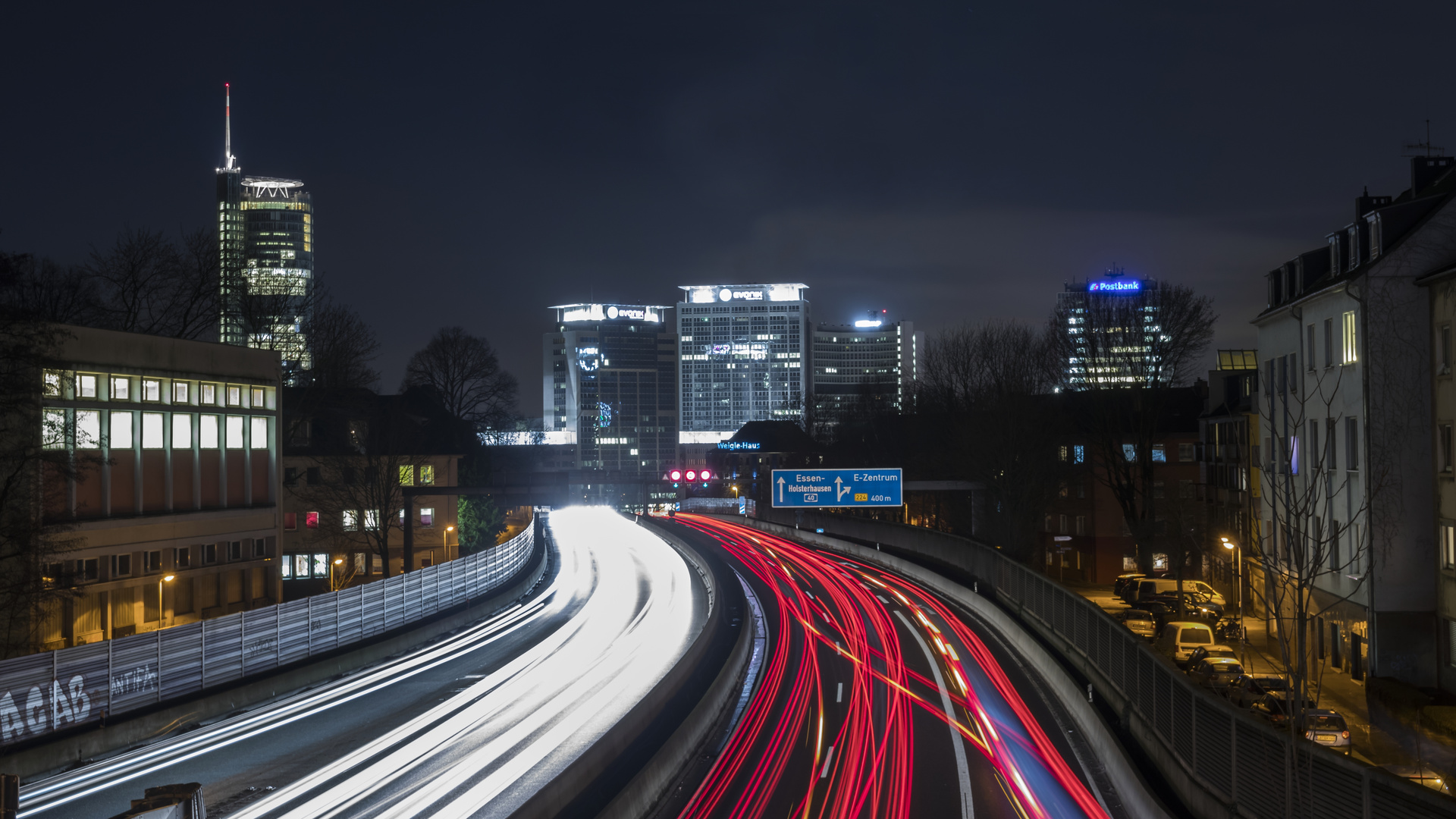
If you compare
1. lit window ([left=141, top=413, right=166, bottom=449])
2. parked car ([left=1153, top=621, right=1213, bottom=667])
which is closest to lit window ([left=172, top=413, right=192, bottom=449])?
lit window ([left=141, top=413, right=166, bottom=449])

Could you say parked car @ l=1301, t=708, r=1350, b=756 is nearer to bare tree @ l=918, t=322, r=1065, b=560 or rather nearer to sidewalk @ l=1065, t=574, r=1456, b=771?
sidewalk @ l=1065, t=574, r=1456, b=771

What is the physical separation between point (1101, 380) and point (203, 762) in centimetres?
4730

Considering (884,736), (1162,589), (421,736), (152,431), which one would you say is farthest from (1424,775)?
(152,431)

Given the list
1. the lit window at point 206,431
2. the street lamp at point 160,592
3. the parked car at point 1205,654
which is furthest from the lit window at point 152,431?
the parked car at point 1205,654

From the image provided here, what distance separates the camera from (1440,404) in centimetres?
2848

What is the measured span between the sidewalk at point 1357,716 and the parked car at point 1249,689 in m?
0.99

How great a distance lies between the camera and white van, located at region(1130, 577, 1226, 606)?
146ft

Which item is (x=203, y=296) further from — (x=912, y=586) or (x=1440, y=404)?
(x=1440, y=404)

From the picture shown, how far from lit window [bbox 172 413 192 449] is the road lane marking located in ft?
85.5

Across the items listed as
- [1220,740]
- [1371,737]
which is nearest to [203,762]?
[1220,740]

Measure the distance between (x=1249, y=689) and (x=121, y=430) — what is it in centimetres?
3337

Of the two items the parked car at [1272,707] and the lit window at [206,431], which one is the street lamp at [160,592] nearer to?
the lit window at [206,431]

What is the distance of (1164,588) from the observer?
44812 mm

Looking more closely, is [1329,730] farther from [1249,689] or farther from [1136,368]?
[1136,368]
